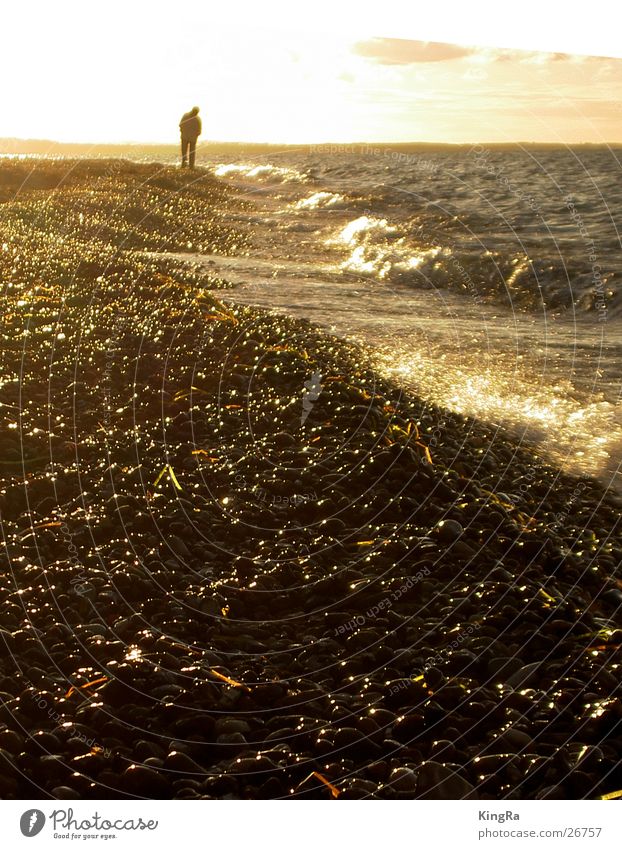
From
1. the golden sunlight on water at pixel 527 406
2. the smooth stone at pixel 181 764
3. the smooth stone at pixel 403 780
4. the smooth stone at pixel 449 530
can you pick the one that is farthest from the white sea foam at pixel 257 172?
the smooth stone at pixel 403 780

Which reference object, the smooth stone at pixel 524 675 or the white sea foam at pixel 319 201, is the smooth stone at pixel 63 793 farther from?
the white sea foam at pixel 319 201

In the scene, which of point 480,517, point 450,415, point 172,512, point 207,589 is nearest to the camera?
point 207,589

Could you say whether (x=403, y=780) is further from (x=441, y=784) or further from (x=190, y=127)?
(x=190, y=127)

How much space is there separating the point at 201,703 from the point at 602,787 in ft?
6.25

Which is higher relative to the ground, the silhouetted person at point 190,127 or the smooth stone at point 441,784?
the silhouetted person at point 190,127

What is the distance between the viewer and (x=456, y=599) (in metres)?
4.96

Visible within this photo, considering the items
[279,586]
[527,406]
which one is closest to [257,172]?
[527,406]

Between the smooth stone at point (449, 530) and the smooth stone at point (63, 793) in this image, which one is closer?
the smooth stone at point (63, 793)

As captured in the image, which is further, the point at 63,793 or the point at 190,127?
the point at 190,127

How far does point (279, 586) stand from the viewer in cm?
492

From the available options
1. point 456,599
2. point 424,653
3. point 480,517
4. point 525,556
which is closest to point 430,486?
point 480,517

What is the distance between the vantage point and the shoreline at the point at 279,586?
3.74 metres

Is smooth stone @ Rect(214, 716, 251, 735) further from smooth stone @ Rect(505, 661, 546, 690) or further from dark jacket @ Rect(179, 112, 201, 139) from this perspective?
dark jacket @ Rect(179, 112, 201, 139)

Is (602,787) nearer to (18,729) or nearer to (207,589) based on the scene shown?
(207,589)
